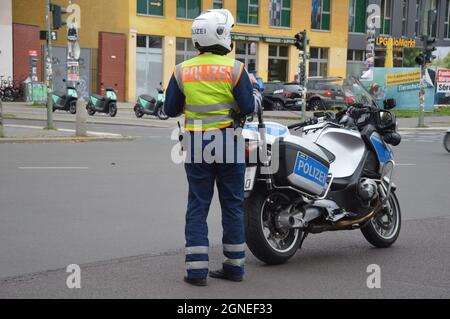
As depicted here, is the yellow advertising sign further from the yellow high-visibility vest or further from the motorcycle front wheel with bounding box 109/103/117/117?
the yellow high-visibility vest

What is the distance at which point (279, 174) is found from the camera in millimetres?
5977

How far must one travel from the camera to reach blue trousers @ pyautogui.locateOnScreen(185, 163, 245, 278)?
5430mm

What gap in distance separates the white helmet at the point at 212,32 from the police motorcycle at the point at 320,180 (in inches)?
24.5

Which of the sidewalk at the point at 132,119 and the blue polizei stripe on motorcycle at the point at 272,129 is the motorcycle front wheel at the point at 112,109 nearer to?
the sidewalk at the point at 132,119

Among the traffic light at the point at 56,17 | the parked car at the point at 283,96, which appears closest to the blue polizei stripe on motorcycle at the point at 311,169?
the traffic light at the point at 56,17

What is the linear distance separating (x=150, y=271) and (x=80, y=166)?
773cm

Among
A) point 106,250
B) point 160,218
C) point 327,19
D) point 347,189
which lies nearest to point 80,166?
point 160,218

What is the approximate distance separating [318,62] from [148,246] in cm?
4483

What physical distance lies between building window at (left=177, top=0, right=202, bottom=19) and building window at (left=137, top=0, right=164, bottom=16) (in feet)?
4.02

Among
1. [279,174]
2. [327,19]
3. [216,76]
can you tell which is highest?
[327,19]

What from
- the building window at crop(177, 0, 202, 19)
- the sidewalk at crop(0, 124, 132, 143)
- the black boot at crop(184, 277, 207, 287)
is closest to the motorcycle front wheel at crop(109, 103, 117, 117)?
the sidewalk at crop(0, 124, 132, 143)

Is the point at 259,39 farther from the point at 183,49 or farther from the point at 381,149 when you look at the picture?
the point at 381,149

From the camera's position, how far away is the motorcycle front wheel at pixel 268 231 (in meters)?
5.89

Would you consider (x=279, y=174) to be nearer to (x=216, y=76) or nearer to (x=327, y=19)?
(x=216, y=76)
